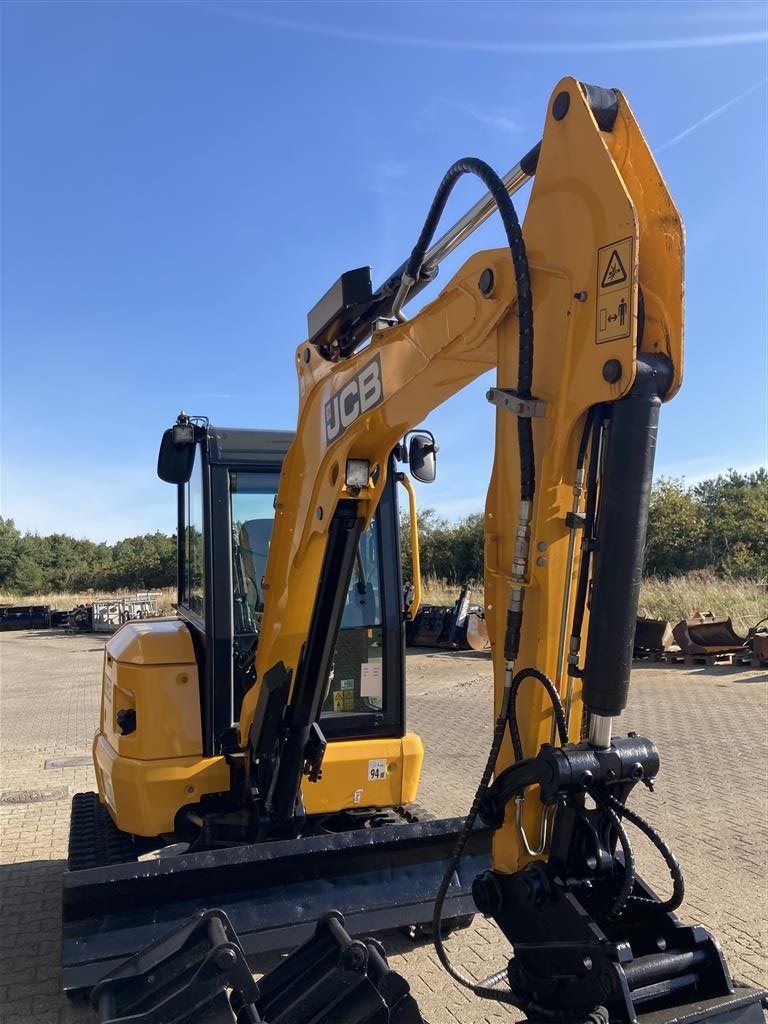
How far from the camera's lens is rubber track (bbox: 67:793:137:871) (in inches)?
168

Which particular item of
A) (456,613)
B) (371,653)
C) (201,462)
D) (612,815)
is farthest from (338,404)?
(456,613)

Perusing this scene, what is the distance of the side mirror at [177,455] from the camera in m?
4.46

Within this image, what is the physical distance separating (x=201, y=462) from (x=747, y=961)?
372 cm

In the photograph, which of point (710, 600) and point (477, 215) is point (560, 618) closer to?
point (477, 215)

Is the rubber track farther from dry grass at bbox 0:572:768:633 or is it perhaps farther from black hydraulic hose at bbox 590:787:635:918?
dry grass at bbox 0:572:768:633

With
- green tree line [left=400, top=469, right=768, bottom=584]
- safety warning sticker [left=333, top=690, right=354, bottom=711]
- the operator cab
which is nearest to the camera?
the operator cab

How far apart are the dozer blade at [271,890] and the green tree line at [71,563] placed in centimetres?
4063

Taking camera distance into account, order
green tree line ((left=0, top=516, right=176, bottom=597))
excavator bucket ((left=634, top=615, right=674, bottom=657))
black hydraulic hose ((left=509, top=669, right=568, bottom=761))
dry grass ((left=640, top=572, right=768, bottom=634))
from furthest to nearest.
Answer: green tree line ((left=0, top=516, right=176, bottom=597)), dry grass ((left=640, top=572, right=768, bottom=634)), excavator bucket ((left=634, top=615, right=674, bottom=657)), black hydraulic hose ((left=509, top=669, right=568, bottom=761))

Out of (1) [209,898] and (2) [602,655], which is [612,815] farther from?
(1) [209,898]

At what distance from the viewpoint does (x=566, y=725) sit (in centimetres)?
229

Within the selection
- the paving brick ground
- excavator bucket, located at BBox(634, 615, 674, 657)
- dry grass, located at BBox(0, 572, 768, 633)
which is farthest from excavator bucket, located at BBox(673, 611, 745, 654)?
dry grass, located at BBox(0, 572, 768, 633)

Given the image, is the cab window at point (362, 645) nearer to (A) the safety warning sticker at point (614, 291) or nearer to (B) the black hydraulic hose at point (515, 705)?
(B) the black hydraulic hose at point (515, 705)

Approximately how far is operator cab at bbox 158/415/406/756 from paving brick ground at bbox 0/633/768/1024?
1.28 meters

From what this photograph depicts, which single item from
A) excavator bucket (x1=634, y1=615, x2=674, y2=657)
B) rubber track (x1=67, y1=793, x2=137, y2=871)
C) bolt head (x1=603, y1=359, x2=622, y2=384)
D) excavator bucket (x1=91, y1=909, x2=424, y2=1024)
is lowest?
rubber track (x1=67, y1=793, x2=137, y2=871)
